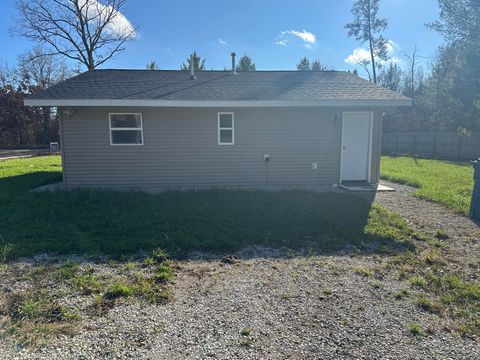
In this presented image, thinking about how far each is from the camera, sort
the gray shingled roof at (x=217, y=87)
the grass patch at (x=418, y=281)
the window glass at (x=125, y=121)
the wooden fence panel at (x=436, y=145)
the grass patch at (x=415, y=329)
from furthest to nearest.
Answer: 1. the wooden fence panel at (x=436, y=145)
2. the window glass at (x=125, y=121)
3. the gray shingled roof at (x=217, y=87)
4. the grass patch at (x=418, y=281)
5. the grass patch at (x=415, y=329)

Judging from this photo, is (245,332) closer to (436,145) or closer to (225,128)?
(225,128)

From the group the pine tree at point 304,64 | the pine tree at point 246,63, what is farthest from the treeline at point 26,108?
the pine tree at point 304,64

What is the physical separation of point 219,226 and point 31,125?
1377 inches

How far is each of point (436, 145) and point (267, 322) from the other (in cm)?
2109

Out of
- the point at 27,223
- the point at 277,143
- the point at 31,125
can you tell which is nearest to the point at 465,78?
the point at 277,143

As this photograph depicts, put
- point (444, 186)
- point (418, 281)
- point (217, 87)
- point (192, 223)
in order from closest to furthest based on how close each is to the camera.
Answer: point (418, 281)
point (192, 223)
point (444, 186)
point (217, 87)

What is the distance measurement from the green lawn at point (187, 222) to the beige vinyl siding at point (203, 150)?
1.16m

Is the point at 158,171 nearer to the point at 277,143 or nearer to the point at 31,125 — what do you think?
the point at 277,143

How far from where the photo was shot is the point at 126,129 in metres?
9.06

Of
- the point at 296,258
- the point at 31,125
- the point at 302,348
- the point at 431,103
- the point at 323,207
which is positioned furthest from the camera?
the point at 31,125

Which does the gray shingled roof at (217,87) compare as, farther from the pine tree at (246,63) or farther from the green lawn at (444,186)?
the pine tree at (246,63)

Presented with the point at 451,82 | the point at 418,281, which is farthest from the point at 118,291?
the point at 451,82

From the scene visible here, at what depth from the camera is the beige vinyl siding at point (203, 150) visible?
9.00 m

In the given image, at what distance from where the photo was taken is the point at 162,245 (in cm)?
477
